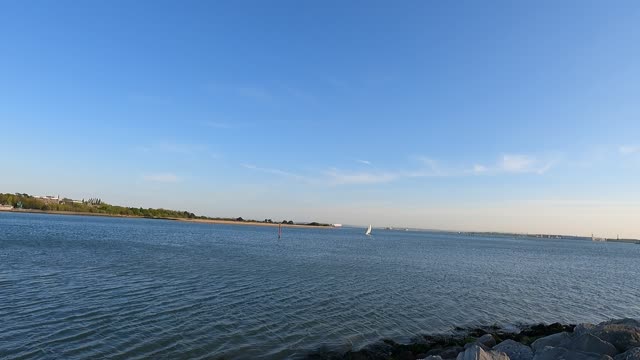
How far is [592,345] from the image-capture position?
11.6 meters

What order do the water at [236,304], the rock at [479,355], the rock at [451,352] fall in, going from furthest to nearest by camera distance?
the water at [236,304]
the rock at [451,352]
the rock at [479,355]

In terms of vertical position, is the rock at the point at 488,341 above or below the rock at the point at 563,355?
below

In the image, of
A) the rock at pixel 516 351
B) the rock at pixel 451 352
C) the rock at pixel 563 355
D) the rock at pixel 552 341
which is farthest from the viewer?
the rock at pixel 451 352

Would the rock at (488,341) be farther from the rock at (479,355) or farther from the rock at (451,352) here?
the rock at (479,355)

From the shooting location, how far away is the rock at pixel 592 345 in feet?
37.6

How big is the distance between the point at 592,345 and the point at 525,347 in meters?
1.92

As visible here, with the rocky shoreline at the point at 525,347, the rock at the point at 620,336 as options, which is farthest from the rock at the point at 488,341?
the rock at the point at 620,336

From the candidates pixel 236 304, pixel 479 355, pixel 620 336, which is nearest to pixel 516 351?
pixel 620 336

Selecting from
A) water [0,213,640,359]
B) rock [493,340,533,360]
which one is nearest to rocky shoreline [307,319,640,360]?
rock [493,340,533,360]

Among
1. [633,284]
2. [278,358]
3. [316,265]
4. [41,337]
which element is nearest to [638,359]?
[278,358]

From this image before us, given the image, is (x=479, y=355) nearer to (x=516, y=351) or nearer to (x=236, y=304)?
(x=516, y=351)

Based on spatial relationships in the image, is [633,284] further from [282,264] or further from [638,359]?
[638,359]

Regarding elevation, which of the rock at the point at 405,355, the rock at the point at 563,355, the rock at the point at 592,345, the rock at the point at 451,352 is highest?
the rock at the point at 592,345

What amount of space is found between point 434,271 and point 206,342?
34.4 m
